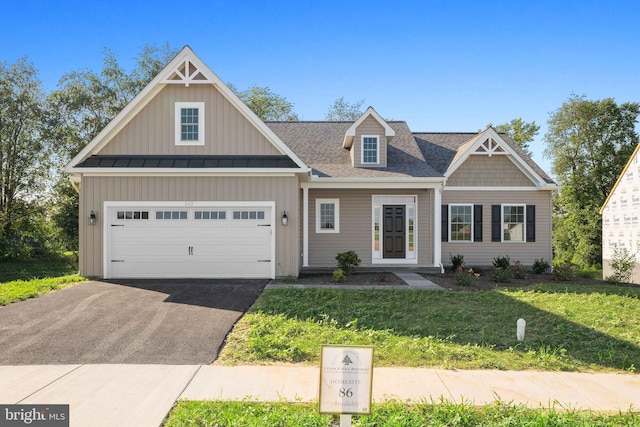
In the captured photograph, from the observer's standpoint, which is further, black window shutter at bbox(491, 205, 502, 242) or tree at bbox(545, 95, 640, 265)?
tree at bbox(545, 95, 640, 265)

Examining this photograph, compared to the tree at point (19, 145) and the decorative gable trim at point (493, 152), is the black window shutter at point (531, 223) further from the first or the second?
the tree at point (19, 145)

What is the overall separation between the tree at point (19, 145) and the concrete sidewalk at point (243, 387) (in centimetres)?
2547

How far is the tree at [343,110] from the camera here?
3644cm

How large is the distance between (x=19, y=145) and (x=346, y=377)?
3034cm

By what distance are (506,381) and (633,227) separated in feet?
50.4

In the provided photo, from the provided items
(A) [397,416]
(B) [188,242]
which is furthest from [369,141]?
(A) [397,416]

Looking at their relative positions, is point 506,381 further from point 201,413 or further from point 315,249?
point 315,249

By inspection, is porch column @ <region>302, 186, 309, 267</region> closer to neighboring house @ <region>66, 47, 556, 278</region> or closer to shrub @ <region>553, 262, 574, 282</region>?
neighboring house @ <region>66, 47, 556, 278</region>

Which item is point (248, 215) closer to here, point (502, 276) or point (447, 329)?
point (447, 329)

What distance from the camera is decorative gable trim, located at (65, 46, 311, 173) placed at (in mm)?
12211

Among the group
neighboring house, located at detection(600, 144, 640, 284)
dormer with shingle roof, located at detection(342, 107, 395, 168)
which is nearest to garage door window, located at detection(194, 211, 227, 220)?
dormer with shingle roof, located at detection(342, 107, 395, 168)

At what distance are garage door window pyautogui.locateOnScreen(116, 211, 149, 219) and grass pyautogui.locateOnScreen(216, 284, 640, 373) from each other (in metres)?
5.09

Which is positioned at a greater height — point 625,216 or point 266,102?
point 266,102

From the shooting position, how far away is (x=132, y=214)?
1227cm
